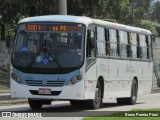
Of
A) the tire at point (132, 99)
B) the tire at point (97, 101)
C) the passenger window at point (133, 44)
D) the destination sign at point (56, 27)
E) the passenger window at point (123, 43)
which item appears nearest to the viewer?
the destination sign at point (56, 27)

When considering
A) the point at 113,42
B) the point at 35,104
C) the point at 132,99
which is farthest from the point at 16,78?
the point at 132,99

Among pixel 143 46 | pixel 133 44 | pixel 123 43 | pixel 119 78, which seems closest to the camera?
pixel 119 78

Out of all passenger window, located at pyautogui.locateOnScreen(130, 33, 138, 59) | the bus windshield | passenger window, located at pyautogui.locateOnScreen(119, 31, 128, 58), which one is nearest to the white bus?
the bus windshield

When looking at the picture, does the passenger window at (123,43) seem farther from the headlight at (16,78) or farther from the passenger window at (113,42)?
the headlight at (16,78)

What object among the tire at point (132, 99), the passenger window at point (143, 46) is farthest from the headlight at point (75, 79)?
the passenger window at point (143, 46)

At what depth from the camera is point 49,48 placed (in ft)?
64.3

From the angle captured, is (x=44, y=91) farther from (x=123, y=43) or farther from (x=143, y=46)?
(x=143, y=46)

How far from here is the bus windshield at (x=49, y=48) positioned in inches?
764

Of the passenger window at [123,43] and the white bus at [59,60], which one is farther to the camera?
the passenger window at [123,43]

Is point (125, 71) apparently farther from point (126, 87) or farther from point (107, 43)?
point (107, 43)

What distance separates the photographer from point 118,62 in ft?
76.0

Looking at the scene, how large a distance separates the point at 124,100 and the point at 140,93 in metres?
1.40

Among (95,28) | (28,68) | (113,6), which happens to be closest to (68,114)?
(28,68)

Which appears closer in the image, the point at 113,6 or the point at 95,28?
the point at 95,28
